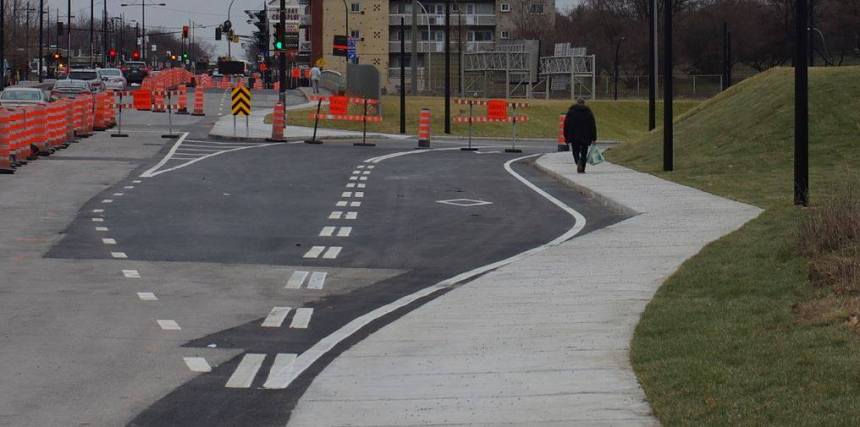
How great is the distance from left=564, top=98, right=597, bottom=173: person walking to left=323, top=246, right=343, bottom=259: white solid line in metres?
14.3

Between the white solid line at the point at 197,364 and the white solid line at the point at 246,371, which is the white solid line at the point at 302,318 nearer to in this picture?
the white solid line at the point at 246,371

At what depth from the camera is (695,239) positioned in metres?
18.1

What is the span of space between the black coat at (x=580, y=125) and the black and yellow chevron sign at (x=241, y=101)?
18.4m

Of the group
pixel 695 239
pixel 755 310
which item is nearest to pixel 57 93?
pixel 695 239

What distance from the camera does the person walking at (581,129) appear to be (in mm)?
31984

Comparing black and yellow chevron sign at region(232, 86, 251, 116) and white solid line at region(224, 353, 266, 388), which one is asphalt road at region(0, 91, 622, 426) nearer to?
white solid line at region(224, 353, 266, 388)

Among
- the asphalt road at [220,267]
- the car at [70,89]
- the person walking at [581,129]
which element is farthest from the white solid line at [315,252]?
the car at [70,89]

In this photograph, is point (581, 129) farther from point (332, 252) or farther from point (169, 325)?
point (169, 325)

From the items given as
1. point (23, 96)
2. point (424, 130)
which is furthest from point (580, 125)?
point (23, 96)

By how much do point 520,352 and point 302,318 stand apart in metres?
2.70

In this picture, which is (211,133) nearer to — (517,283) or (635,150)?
(635,150)

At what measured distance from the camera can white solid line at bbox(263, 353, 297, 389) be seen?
10180mm

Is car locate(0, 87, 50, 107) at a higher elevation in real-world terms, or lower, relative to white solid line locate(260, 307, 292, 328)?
higher

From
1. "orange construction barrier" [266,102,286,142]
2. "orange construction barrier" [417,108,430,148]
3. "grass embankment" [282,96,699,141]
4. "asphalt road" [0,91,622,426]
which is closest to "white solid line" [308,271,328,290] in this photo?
"asphalt road" [0,91,622,426]
